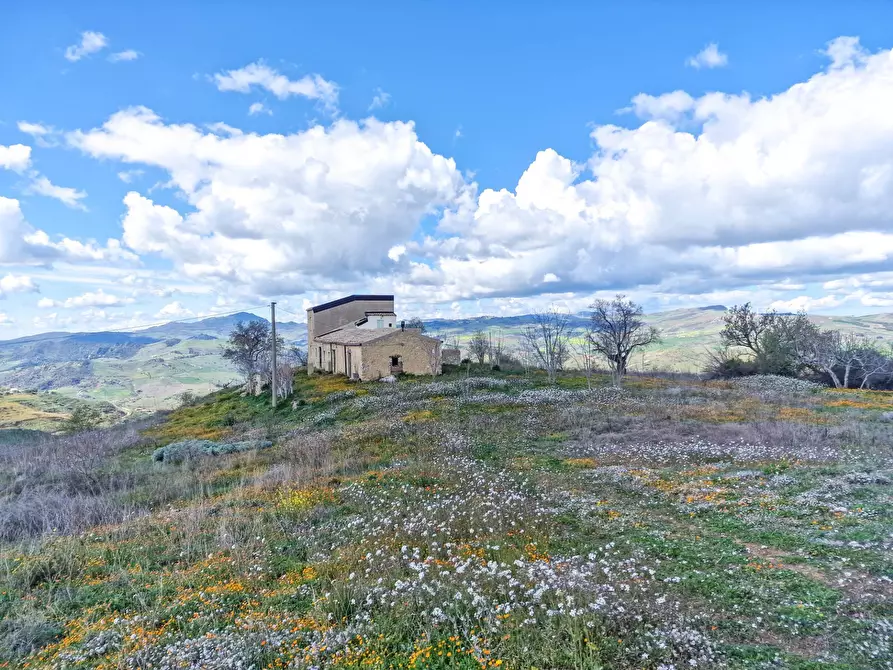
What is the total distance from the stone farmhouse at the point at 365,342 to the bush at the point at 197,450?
22639mm

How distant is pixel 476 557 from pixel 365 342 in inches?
1627

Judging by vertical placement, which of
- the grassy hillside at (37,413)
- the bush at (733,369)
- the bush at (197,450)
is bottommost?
the grassy hillside at (37,413)

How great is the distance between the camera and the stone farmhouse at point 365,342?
4972 cm

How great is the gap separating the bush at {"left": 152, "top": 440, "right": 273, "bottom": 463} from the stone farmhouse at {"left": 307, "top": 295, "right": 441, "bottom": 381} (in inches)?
891

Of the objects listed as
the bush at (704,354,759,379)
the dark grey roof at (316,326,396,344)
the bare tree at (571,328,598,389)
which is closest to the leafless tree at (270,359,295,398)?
the dark grey roof at (316,326,396,344)

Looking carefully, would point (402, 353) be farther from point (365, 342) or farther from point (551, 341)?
point (551, 341)

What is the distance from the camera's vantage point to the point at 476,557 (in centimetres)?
863

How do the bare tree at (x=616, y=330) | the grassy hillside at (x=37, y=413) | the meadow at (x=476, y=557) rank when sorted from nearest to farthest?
→ the meadow at (x=476, y=557) < the bare tree at (x=616, y=330) < the grassy hillside at (x=37, y=413)

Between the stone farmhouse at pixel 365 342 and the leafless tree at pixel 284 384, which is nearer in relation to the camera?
the leafless tree at pixel 284 384

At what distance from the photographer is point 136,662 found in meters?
6.26

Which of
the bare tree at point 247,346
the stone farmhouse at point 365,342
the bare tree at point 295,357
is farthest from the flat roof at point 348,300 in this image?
the bare tree at point 295,357

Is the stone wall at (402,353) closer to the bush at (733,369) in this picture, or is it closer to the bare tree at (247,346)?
the bare tree at (247,346)

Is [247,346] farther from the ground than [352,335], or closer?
closer

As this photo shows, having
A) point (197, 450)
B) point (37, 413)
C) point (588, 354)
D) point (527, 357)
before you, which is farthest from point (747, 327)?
point (37, 413)
